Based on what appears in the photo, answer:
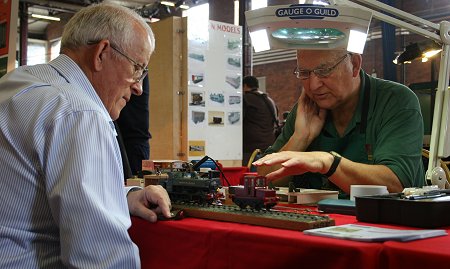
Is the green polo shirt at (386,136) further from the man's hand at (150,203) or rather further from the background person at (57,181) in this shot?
the background person at (57,181)

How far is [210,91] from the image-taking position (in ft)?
17.7

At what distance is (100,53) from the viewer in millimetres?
1615

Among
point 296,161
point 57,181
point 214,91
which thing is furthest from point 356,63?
point 214,91

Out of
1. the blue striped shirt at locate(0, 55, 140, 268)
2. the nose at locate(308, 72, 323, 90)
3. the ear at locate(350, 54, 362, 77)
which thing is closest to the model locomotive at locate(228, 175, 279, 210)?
the blue striped shirt at locate(0, 55, 140, 268)

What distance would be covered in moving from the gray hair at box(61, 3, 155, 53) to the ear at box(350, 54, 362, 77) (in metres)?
1.18

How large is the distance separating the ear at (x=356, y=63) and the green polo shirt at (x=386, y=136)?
3cm

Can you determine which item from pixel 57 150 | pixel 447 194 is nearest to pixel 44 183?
pixel 57 150

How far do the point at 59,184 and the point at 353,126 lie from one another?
61.1 inches

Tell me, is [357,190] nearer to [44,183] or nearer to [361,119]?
[361,119]

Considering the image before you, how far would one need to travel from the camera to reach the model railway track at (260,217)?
52.1 inches

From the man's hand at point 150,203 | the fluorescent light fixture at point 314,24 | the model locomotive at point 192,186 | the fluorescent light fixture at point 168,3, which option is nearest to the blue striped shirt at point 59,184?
the man's hand at point 150,203

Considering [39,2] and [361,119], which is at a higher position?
[39,2]

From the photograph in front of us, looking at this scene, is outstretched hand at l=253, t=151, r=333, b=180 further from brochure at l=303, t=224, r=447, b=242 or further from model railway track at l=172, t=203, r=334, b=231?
brochure at l=303, t=224, r=447, b=242

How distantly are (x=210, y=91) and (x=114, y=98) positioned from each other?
144 inches
